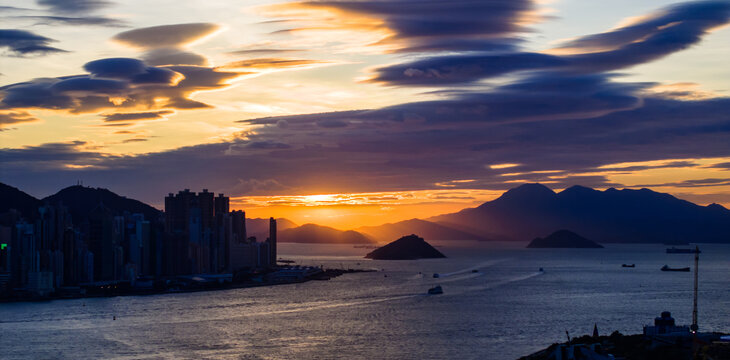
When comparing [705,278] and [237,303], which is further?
[705,278]

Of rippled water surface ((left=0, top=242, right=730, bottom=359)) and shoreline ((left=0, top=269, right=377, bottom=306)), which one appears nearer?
rippled water surface ((left=0, top=242, right=730, bottom=359))

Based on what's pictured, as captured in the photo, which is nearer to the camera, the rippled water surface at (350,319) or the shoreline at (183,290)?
the rippled water surface at (350,319)

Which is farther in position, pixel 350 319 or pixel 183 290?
pixel 183 290

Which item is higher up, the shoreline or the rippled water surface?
the rippled water surface

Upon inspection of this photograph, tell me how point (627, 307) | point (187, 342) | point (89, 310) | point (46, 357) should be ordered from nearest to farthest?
point (46, 357) < point (187, 342) < point (627, 307) < point (89, 310)

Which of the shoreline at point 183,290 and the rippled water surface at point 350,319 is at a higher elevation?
the rippled water surface at point 350,319

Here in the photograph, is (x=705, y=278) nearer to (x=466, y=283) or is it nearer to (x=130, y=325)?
(x=466, y=283)

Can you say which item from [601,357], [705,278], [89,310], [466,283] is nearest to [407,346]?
[601,357]

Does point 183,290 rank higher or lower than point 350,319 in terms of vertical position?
lower
